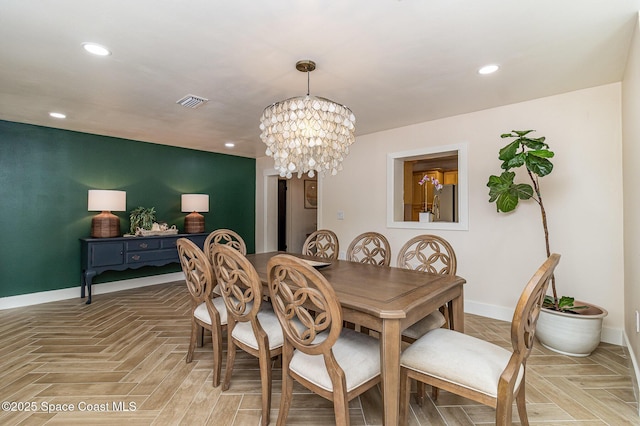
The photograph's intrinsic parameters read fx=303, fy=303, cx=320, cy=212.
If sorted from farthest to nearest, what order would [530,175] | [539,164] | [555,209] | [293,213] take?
[293,213], [555,209], [530,175], [539,164]

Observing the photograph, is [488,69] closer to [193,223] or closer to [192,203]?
[192,203]

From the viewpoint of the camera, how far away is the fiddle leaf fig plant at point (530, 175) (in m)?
2.56

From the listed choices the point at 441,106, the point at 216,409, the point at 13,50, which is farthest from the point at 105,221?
the point at 441,106

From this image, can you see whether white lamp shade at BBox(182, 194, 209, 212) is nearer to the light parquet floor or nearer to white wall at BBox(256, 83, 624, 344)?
the light parquet floor

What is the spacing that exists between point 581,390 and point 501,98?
252cm

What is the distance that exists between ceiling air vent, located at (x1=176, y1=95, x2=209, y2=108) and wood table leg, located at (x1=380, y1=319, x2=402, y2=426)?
8.85ft

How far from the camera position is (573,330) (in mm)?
2426

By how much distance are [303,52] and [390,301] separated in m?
1.74

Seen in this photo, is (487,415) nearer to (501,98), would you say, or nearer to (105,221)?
(501,98)

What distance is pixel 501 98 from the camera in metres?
3.01

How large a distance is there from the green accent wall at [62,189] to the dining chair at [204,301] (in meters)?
3.03

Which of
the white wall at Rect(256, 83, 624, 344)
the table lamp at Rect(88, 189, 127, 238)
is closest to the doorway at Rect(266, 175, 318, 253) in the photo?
the table lamp at Rect(88, 189, 127, 238)

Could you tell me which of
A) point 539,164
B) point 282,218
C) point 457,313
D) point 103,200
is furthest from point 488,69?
point 282,218

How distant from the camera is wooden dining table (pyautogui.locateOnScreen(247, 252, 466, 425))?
1.39 m
